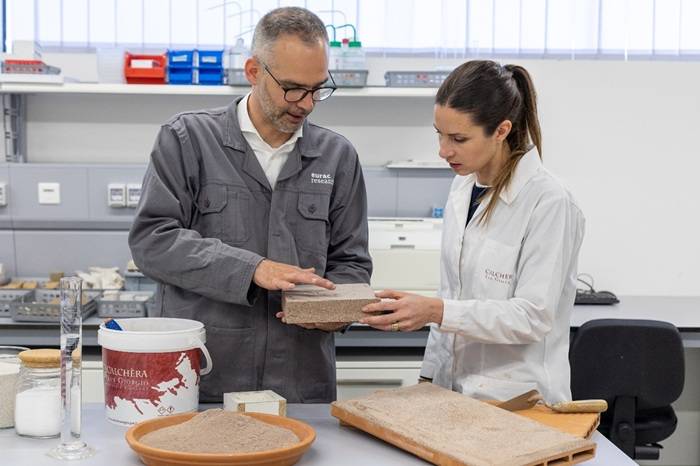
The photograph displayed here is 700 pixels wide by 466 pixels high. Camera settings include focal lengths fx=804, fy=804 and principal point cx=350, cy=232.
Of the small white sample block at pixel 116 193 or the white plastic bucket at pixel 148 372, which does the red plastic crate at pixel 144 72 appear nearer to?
the small white sample block at pixel 116 193

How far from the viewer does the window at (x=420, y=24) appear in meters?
3.36

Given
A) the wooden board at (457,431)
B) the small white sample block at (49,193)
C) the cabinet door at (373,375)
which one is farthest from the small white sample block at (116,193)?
the wooden board at (457,431)

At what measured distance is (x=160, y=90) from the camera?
3152 mm

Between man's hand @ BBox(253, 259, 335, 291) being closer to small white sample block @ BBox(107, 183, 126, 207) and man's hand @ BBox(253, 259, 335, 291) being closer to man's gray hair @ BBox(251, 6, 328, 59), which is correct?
man's gray hair @ BBox(251, 6, 328, 59)

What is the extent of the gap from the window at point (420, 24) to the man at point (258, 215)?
162 centimetres

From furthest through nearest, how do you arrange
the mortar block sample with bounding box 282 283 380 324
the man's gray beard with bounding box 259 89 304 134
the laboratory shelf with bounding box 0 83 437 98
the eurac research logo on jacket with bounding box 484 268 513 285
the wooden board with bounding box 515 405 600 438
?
the laboratory shelf with bounding box 0 83 437 98 → the man's gray beard with bounding box 259 89 304 134 → the eurac research logo on jacket with bounding box 484 268 513 285 → the mortar block sample with bounding box 282 283 380 324 → the wooden board with bounding box 515 405 600 438

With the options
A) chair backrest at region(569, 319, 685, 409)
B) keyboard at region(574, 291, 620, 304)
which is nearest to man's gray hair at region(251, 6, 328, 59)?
chair backrest at region(569, 319, 685, 409)

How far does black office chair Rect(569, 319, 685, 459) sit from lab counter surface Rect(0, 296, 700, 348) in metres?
0.22

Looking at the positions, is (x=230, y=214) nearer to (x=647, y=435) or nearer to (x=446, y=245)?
(x=446, y=245)

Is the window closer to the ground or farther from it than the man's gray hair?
farther from it

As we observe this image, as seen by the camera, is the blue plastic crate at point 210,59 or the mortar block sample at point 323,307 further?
the blue plastic crate at point 210,59

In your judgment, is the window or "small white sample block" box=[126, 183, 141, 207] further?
the window

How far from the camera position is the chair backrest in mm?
2514

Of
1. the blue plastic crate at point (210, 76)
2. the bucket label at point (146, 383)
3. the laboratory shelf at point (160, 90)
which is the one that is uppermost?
the blue plastic crate at point (210, 76)
